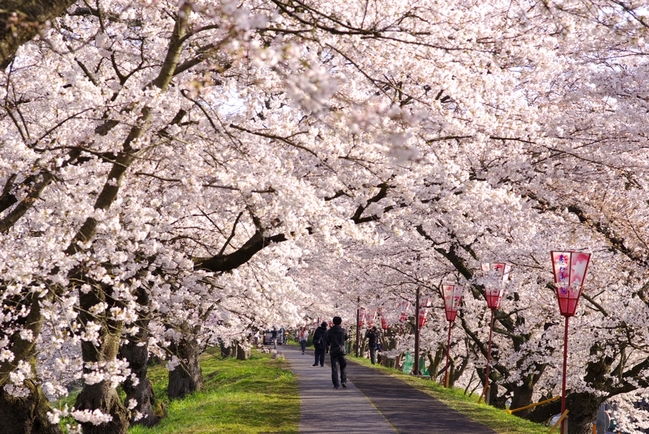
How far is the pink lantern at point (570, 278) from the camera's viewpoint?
13680 millimetres

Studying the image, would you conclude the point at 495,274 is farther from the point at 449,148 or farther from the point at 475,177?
the point at 449,148

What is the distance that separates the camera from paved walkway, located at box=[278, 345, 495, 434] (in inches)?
544

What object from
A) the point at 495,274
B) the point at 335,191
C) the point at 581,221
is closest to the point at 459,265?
the point at 495,274

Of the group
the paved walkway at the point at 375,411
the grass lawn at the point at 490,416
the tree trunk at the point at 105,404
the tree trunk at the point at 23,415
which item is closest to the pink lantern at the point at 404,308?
the paved walkway at the point at 375,411

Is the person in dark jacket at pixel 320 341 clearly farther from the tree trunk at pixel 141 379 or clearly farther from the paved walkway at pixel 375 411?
the tree trunk at pixel 141 379

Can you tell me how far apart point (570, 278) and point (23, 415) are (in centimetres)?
934

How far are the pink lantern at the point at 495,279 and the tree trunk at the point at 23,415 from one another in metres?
10.9

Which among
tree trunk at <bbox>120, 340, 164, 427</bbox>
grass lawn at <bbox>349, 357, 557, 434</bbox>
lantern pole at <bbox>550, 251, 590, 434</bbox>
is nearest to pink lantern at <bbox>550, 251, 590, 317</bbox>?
lantern pole at <bbox>550, 251, 590, 434</bbox>

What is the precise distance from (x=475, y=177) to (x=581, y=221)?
2.94 meters

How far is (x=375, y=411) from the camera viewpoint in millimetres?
16125

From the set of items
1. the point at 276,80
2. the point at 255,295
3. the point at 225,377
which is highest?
the point at 276,80

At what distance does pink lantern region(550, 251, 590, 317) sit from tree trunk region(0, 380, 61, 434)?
29.0 ft

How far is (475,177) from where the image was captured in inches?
567

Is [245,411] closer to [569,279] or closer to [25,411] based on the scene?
[25,411]
